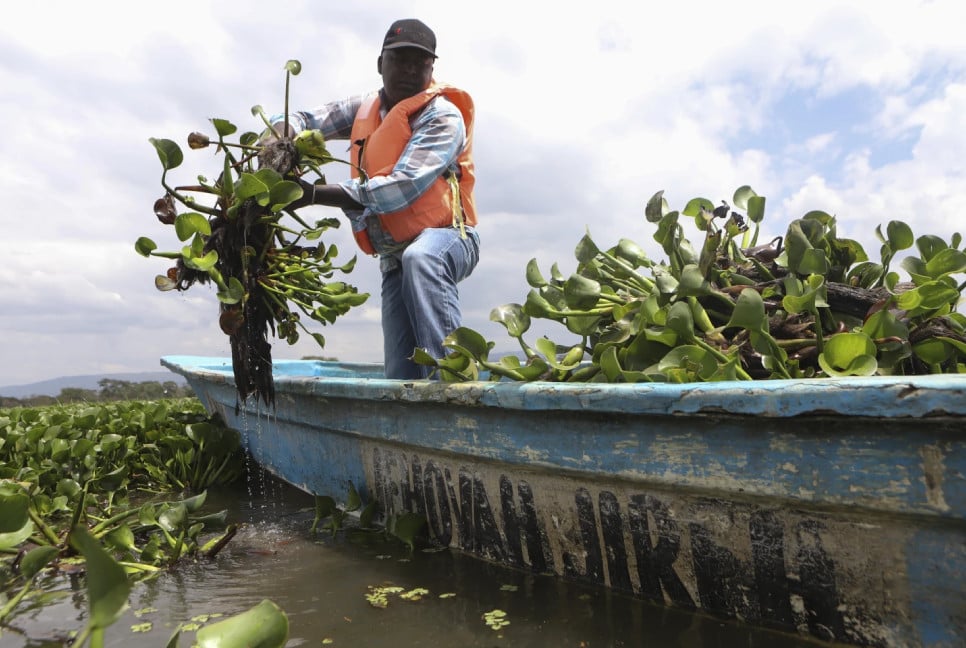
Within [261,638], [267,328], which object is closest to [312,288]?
[267,328]

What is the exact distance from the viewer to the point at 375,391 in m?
1.94

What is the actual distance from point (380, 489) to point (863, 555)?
1.46 m

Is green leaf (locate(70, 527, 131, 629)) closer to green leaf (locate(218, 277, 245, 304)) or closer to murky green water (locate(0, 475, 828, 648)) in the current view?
murky green water (locate(0, 475, 828, 648))

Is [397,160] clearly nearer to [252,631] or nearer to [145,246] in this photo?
[145,246]

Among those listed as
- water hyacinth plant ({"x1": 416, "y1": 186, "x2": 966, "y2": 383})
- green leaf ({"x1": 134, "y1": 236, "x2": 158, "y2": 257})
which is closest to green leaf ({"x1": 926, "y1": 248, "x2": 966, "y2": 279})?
water hyacinth plant ({"x1": 416, "y1": 186, "x2": 966, "y2": 383})

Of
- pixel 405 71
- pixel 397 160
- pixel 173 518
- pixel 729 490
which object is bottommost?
pixel 173 518

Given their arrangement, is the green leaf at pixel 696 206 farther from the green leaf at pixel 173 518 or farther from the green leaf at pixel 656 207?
the green leaf at pixel 173 518

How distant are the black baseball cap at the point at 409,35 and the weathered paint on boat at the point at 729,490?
1435 mm

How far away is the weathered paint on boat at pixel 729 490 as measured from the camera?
37.8 inches

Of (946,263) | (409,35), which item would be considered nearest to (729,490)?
(946,263)

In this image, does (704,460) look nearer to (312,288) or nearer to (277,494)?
(312,288)

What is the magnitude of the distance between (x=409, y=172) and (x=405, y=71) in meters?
0.52

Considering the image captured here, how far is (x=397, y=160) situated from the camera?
2697mm

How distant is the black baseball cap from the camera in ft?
8.42
